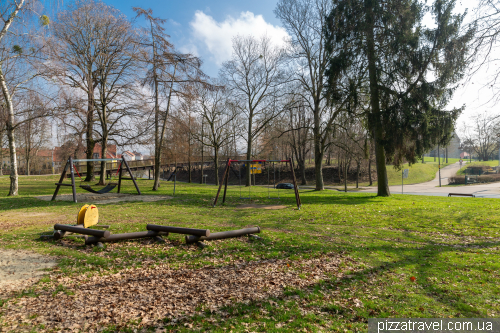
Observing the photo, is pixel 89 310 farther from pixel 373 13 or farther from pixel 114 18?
pixel 114 18

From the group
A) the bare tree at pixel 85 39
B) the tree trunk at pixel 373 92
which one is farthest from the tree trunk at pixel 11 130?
the tree trunk at pixel 373 92

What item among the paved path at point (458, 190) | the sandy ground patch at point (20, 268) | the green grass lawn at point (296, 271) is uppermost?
the sandy ground patch at point (20, 268)

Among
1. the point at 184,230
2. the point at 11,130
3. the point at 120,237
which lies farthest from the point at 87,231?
the point at 11,130

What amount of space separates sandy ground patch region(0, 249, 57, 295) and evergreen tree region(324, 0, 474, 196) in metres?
15.9

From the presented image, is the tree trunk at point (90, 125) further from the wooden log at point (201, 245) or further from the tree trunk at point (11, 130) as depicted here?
the wooden log at point (201, 245)

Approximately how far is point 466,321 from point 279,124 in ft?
97.7

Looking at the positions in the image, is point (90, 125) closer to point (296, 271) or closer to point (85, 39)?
point (85, 39)

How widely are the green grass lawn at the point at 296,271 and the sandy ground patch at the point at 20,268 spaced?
0.23 m

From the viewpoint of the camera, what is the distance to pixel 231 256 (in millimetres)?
6109

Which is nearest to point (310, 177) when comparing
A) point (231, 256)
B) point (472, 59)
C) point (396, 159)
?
point (396, 159)

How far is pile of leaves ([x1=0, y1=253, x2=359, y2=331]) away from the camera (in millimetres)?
3516

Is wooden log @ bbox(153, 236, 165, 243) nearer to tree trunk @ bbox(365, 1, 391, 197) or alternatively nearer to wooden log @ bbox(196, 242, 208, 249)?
wooden log @ bbox(196, 242, 208, 249)

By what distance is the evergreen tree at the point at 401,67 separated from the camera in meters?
14.7

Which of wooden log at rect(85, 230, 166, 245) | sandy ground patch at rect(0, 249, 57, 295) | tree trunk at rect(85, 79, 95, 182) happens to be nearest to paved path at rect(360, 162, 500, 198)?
wooden log at rect(85, 230, 166, 245)
